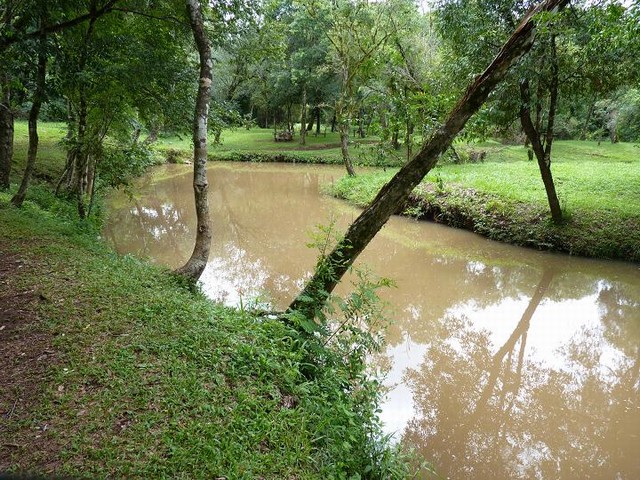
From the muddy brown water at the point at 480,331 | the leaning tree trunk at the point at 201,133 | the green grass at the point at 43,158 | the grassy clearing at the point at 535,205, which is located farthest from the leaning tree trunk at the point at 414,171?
the green grass at the point at 43,158

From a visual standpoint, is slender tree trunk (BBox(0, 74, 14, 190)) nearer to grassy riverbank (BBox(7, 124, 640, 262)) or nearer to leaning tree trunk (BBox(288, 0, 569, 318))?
grassy riverbank (BBox(7, 124, 640, 262))

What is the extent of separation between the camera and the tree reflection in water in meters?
4.04

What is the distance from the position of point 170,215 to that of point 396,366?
10.4 m

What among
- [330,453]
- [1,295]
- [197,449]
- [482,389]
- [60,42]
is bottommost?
[482,389]

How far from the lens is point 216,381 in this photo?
3.48m

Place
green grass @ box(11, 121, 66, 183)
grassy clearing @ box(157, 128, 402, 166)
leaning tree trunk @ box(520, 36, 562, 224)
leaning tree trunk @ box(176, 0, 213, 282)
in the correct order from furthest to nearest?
grassy clearing @ box(157, 128, 402, 166) < green grass @ box(11, 121, 66, 183) < leaning tree trunk @ box(520, 36, 562, 224) < leaning tree trunk @ box(176, 0, 213, 282)

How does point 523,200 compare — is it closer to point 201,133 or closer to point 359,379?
point 201,133

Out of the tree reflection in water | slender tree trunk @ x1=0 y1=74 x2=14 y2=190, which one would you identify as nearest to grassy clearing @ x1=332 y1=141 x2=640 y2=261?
the tree reflection in water

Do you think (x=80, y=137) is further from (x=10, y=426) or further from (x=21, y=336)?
(x=10, y=426)

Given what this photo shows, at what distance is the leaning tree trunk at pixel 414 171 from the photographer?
404 centimetres

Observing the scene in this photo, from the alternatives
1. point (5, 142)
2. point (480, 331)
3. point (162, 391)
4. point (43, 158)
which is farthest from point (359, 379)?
point (43, 158)

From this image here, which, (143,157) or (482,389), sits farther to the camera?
(143,157)

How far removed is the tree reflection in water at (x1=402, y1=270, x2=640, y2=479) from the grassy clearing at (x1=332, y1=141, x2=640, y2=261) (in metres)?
3.96

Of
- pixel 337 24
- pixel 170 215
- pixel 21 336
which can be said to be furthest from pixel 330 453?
pixel 337 24
